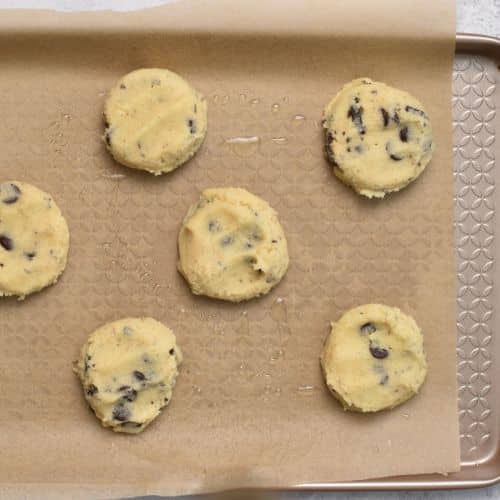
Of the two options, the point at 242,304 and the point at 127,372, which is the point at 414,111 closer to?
the point at 242,304

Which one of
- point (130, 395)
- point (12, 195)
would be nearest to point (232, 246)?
point (130, 395)

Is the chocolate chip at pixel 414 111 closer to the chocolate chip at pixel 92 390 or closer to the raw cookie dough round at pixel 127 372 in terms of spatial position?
the raw cookie dough round at pixel 127 372

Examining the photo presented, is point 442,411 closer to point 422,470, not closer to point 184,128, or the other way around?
point 422,470

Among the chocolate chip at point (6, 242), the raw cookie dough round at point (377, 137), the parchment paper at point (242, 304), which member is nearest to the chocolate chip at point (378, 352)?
the parchment paper at point (242, 304)

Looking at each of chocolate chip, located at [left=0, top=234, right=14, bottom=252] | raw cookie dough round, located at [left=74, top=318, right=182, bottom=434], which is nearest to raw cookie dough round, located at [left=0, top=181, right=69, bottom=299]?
chocolate chip, located at [left=0, top=234, right=14, bottom=252]

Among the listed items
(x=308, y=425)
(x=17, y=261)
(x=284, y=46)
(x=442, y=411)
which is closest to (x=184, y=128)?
(x=284, y=46)

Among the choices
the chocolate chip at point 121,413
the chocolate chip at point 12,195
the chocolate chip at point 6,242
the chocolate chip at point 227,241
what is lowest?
the chocolate chip at point 121,413

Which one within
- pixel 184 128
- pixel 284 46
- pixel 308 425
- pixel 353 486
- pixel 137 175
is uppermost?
pixel 284 46
